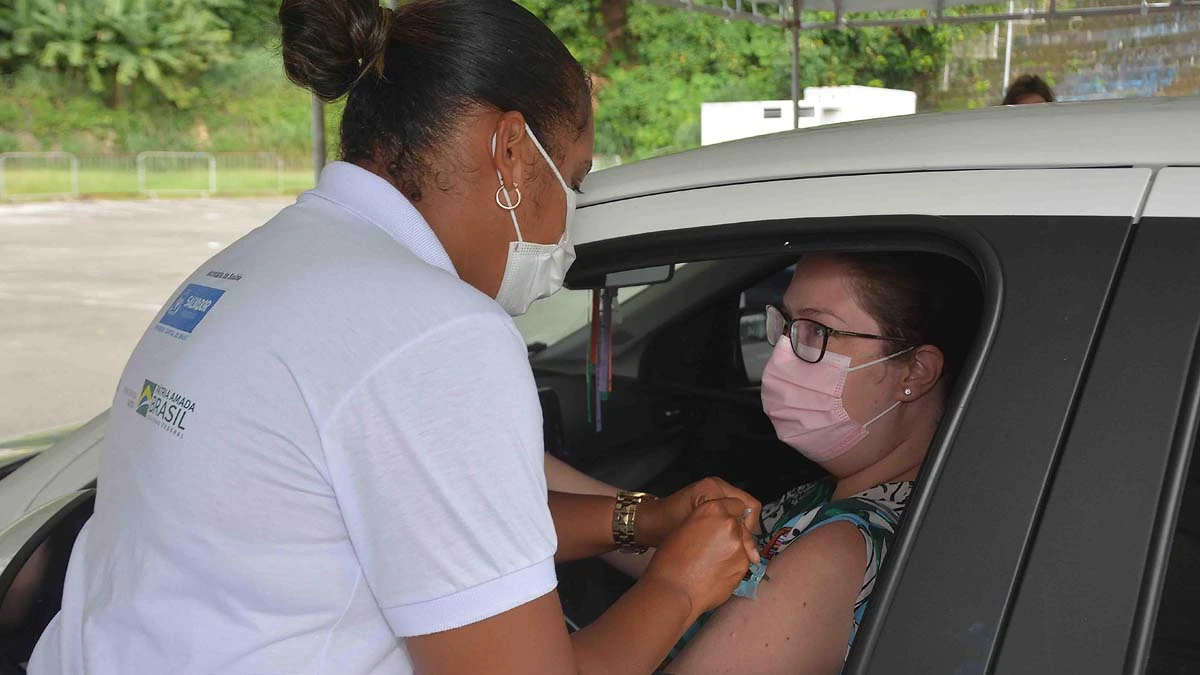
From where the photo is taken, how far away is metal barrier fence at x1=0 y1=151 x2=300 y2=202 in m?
21.2

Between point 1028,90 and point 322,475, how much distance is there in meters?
4.30

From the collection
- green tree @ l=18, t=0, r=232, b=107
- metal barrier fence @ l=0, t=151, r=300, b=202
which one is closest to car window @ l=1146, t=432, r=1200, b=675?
metal barrier fence @ l=0, t=151, r=300, b=202

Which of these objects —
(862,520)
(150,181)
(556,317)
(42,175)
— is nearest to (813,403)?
(862,520)

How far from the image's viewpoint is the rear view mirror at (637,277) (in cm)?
160

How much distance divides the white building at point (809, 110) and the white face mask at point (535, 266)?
8.98 meters

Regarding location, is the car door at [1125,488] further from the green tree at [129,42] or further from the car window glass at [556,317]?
the green tree at [129,42]

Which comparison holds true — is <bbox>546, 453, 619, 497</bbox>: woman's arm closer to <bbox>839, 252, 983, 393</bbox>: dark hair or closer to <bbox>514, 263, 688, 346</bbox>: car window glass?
<bbox>514, 263, 688, 346</bbox>: car window glass

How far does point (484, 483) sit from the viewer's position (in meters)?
1.00

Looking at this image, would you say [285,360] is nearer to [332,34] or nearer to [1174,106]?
[332,34]

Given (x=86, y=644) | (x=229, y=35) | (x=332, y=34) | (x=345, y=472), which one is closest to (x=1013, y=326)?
(x=345, y=472)

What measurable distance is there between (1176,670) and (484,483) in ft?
2.10

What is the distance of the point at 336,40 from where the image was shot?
121 cm

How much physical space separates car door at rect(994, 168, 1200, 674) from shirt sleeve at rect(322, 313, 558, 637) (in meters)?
0.46

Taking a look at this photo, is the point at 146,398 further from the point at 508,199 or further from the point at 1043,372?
the point at 1043,372
